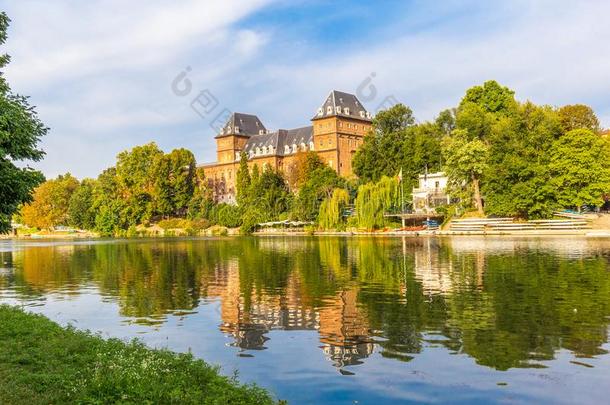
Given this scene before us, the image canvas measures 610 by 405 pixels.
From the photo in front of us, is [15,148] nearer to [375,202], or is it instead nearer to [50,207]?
[375,202]

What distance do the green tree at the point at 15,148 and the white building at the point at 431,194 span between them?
63675 millimetres

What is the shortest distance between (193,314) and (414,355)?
27.4 ft

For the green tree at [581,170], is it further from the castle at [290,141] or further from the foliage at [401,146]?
the castle at [290,141]

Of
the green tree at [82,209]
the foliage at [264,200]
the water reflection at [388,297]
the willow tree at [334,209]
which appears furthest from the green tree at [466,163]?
the green tree at [82,209]

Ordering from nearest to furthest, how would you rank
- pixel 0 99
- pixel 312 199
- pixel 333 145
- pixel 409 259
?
pixel 0 99 → pixel 409 259 → pixel 312 199 → pixel 333 145

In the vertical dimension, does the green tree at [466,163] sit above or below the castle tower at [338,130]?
below

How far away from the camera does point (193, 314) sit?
1769cm

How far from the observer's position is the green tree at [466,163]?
6425 cm

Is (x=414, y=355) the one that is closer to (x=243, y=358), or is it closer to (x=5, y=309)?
(x=243, y=358)

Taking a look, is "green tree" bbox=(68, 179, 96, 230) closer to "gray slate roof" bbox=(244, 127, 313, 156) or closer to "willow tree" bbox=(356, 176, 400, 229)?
"gray slate roof" bbox=(244, 127, 313, 156)

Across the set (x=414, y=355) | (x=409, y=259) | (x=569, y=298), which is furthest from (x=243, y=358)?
(x=409, y=259)

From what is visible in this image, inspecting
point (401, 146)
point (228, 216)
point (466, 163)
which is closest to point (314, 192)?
point (401, 146)

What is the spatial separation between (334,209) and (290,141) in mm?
45585

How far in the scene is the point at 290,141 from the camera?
119m
